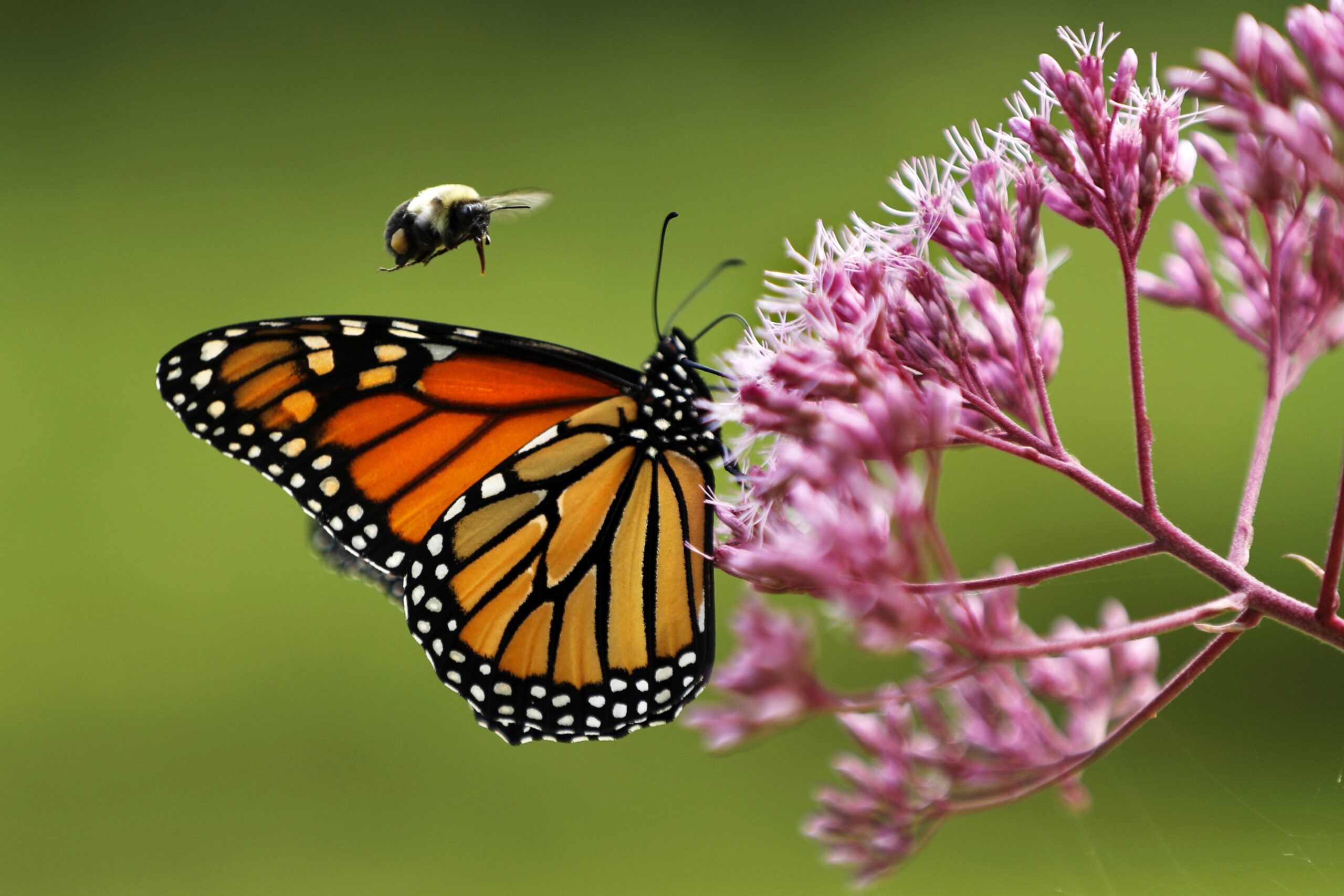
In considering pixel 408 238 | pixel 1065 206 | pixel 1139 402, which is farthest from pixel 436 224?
pixel 1139 402

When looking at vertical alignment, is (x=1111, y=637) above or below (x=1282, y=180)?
below

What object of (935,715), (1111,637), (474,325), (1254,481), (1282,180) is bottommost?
(935,715)

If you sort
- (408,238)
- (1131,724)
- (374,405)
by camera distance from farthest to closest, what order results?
(408,238)
(374,405)
(1131,724)

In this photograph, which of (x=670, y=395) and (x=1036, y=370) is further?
(x=670, y=395)

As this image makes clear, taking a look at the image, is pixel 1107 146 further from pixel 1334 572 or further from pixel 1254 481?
pixel 1334 572

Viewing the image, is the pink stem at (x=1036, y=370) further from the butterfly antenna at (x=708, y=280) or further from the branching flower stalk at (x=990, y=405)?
the butterfly antenna at (x=708, y=280)

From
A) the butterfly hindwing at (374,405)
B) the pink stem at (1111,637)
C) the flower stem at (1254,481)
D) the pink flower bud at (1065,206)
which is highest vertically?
the pink flower bud at (1065,206)

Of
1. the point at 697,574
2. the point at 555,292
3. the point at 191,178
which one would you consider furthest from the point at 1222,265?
the point at 191,178

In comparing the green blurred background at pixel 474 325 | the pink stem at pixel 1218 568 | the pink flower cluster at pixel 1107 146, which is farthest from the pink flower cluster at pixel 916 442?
the green blurred background at pixel 474 325
